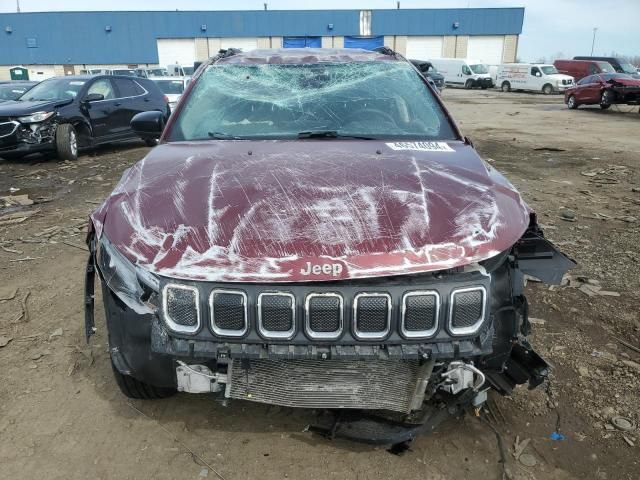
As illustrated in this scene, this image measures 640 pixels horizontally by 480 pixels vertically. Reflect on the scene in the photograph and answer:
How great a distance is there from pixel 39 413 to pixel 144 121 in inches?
79.2

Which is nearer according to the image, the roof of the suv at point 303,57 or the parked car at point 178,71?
the roof of the suv at point 303,57

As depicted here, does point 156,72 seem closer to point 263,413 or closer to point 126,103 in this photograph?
point 126,103

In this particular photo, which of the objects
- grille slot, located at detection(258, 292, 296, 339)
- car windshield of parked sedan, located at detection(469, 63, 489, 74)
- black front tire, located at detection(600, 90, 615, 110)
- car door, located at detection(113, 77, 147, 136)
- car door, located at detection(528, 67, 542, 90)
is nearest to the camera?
grille slot, located at detection(258, 292, 296, 339)

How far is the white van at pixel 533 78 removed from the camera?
104 feet

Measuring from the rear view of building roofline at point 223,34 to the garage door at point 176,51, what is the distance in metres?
0.09

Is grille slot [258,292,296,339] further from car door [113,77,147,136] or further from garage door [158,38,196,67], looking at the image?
garage door [158,38,196,67]

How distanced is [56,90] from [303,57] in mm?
8113

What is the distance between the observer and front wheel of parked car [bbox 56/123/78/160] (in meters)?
9.19

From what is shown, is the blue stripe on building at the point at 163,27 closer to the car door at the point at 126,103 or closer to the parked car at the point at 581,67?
the parked car at the point at 581,67

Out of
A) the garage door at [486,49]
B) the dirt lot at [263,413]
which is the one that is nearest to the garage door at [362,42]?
the garage door at [486,49]

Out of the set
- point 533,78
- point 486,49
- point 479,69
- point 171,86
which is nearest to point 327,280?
point 171,86

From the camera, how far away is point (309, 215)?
2.04 metres

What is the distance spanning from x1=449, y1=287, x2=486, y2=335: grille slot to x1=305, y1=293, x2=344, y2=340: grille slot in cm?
41

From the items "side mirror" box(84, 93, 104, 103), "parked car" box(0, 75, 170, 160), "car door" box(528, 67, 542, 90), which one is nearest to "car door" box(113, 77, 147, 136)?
"parked car" box(0, 75, 170, 160)
